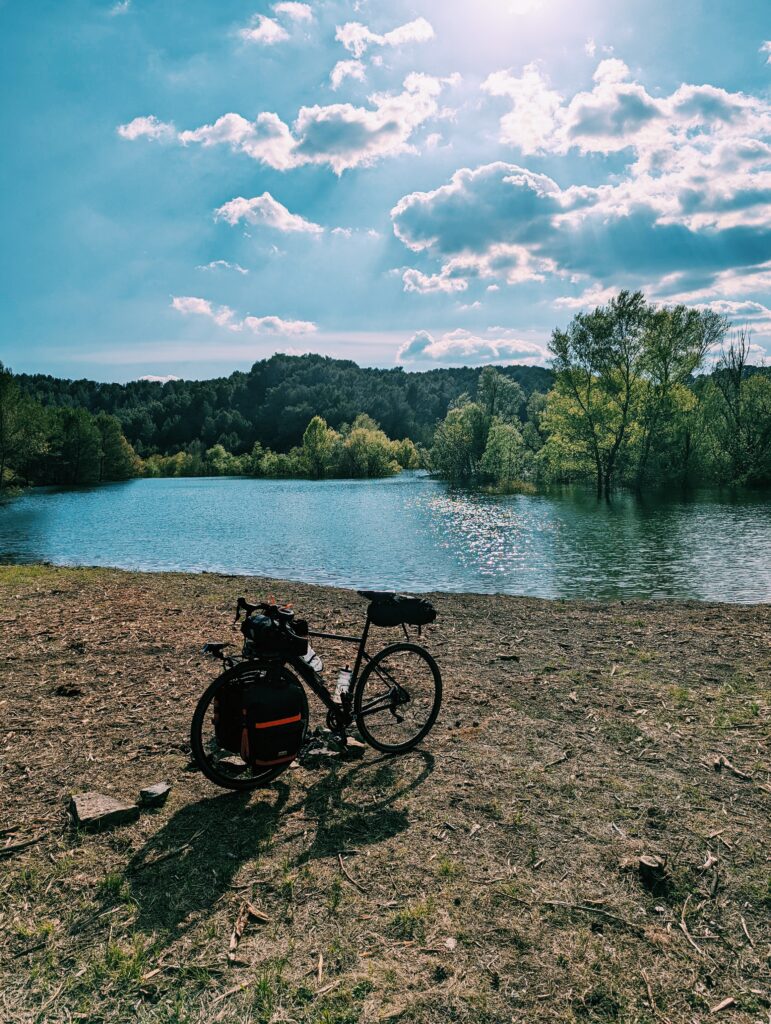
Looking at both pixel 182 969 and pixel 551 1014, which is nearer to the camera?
pixel 551 1014

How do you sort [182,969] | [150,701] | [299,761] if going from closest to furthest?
1. [182,969]
2. [299,761]
3. [150,701]

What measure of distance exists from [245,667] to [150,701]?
299 centimetres

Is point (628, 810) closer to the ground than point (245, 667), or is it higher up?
closer to the ground

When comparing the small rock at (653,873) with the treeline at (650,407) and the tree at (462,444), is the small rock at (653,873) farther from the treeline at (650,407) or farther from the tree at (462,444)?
the tree at (462,444)

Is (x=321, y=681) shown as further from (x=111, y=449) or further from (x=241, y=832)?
(x=111, y=449)

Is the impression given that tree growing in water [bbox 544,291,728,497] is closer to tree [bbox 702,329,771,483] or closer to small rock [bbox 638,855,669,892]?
tree [bbox 702,329,771,483]

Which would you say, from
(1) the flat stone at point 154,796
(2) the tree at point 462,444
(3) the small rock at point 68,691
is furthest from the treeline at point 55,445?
(1) the flat stone at point 154,796

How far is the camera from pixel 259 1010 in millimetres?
3010

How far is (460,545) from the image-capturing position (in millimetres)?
27703

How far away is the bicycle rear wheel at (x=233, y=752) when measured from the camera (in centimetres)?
480

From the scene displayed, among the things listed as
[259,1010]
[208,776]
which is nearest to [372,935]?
[259,1010]

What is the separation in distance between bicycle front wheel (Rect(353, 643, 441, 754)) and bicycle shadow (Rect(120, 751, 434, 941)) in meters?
0.32

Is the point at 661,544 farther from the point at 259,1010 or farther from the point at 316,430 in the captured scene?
the point at 316,430

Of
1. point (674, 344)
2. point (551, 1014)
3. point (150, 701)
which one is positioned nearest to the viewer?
point (551, 1014)
